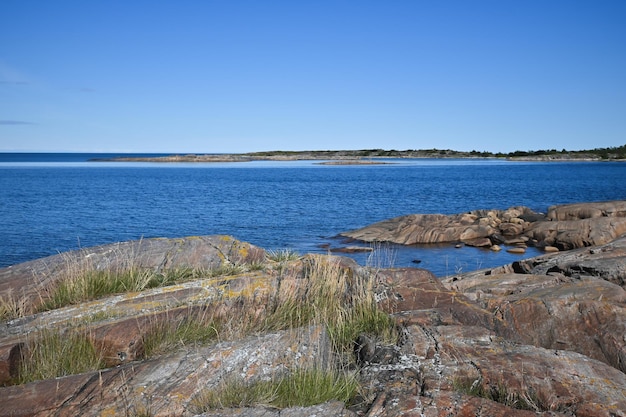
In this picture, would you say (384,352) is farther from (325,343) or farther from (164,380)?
(164,380)

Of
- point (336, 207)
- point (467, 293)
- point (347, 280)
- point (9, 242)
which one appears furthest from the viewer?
point (336, 207)

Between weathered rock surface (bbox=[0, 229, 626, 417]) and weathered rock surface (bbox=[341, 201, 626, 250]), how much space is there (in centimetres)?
1866

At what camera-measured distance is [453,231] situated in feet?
99.9

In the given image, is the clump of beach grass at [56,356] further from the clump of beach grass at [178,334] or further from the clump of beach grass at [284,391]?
the clump of beach grass at [284,391]

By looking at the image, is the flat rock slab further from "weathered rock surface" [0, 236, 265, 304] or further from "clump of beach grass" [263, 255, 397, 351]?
"weathered rock surface" [0, 236, 265, 304]

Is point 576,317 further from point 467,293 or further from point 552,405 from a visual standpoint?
point 552,405

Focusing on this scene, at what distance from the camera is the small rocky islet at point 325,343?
5363 millimetres

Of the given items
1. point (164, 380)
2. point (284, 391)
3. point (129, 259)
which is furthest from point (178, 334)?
point (129, 259)

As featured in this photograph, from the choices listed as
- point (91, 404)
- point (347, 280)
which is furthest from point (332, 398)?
point (347, 280)

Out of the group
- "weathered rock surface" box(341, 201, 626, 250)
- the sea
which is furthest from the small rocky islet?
"weathered rock surface" box(341, 201, 626, 250)

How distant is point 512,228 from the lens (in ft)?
106

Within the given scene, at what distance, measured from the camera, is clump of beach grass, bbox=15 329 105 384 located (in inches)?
246

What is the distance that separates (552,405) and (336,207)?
136 ft

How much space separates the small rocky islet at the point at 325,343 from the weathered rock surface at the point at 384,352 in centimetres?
2
